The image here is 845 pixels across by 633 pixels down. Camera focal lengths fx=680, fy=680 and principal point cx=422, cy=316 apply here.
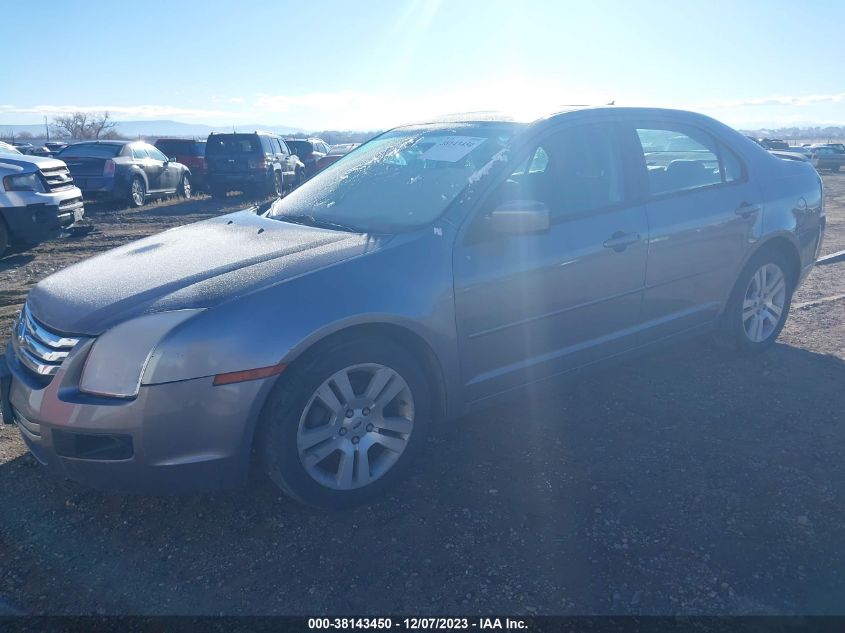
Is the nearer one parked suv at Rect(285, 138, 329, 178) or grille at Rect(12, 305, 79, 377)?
grille at Rect(12, 305, 79, 377)

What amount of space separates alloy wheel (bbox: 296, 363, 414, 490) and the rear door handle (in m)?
2.73

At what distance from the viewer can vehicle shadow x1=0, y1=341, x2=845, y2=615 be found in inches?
99.5

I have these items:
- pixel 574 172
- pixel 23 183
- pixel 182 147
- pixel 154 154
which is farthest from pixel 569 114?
pixel 182 147

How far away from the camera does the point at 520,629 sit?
238 centimetres

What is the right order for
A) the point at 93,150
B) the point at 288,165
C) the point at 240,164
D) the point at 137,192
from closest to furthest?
the point at 93,150, the point at 137,192, the point at 240,164, the point at 288,165

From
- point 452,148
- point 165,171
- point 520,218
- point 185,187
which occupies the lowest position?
point 185,187

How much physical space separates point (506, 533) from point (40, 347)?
2.11m

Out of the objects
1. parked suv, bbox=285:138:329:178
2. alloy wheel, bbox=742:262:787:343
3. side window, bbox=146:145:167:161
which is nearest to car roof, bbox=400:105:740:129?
alloy wheel, bbox=742:262:787:343

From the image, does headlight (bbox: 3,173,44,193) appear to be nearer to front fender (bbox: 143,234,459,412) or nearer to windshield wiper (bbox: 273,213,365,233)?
windshield wiper (bbox: 273,213,365,233)

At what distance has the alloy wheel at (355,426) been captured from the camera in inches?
114

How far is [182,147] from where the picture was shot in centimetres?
2092

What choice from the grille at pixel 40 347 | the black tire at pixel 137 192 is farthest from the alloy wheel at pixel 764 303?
the black tire at pixel 137 192

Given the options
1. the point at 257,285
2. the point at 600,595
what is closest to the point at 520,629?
the point at 600,595

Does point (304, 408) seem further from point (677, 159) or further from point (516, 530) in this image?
point (677, 159)
